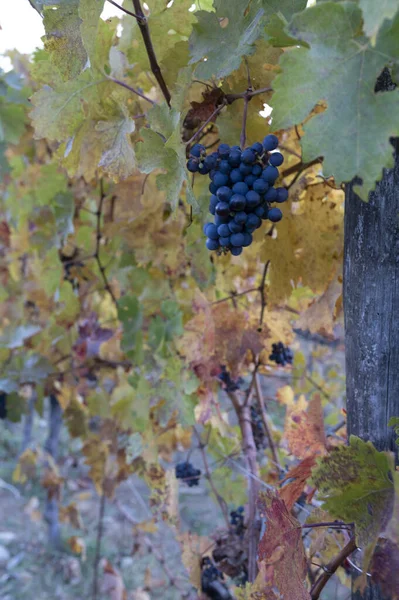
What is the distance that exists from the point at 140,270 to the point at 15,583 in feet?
9.50

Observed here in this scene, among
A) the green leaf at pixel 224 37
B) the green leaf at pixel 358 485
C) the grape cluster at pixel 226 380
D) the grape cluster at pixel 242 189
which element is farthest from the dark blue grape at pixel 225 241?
the grape cluster at pixel 226 380

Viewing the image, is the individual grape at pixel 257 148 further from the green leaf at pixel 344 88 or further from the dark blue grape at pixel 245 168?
the green leaf at pixel 344 88

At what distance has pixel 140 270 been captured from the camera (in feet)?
6.92

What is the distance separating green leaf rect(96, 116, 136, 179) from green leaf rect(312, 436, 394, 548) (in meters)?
0.66

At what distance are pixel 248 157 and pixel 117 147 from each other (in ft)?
1.15

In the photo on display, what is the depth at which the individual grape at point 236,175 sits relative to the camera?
864 millimetres

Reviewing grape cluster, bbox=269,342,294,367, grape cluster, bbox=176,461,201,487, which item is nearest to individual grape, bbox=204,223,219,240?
grape cluster, bbox=269,342,294,367

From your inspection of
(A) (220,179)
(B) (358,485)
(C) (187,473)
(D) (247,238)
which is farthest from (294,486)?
(C) (187,473)

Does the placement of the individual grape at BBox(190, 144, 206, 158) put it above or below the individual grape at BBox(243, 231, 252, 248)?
above

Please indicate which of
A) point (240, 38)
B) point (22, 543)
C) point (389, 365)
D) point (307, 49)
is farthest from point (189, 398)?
point (22, 543)

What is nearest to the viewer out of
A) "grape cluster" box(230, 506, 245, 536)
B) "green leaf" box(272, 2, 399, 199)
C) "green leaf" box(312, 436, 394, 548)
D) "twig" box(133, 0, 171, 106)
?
"green leaf" box(272, 2, 399, 199)

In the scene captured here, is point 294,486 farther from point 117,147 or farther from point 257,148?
point 117,147

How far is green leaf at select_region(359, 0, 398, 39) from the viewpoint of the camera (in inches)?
20.2

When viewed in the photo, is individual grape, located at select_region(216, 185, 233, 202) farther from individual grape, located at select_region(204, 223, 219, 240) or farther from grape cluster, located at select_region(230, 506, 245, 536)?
grape cluster, located at select_region(230, 506, 245, 536)
